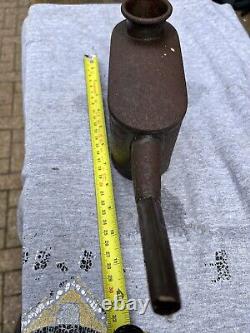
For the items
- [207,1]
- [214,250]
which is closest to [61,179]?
[214,250]

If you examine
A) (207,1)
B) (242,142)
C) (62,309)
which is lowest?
(62,309)

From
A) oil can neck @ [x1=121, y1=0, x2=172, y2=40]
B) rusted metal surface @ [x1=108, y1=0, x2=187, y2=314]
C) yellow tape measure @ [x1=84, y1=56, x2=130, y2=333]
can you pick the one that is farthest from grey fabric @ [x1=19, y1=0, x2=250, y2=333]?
oil can neck @ [x1=121, y1=0, x2=172, y2=40]

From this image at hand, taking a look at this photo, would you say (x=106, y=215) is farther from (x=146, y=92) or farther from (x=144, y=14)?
(x=144, y=14)

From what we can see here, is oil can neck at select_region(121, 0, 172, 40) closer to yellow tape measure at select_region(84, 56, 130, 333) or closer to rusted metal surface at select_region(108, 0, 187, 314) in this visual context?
rusted metal surface at select_region(108, 0, 187, 314)

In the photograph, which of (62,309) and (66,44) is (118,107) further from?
(66,44)

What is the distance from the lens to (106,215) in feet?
2.88

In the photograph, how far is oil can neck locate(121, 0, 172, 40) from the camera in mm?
805

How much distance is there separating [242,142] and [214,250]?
12.3 inches

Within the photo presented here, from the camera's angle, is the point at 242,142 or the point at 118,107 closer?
the point at 118,107

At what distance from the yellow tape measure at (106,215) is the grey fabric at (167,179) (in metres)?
0.02

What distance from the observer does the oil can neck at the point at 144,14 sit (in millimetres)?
805

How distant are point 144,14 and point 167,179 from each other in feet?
1.27

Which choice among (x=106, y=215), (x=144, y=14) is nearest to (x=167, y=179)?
(x=106, y=215)

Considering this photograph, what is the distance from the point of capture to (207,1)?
1.39 meters
